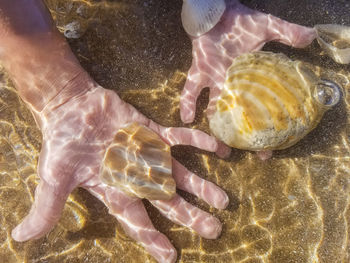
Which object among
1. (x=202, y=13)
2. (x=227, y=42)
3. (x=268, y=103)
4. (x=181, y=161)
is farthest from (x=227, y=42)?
(x=181, y=161)


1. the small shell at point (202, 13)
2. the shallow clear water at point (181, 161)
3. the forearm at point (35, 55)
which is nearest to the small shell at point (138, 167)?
the shallow clear water at point (181, 161)

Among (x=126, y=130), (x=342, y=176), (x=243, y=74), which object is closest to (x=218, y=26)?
(x=243, y=74)

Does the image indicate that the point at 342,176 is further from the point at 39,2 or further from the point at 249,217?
the point at 39,2

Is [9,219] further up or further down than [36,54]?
further down

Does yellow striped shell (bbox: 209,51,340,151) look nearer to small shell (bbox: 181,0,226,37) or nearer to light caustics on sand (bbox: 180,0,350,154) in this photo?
light caustics on sand (bbox: 180,0,350,154)

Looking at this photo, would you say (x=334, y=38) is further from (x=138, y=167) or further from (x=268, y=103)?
(x=138, y=167)

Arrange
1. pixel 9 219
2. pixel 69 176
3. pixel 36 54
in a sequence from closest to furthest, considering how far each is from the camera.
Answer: pixel 69 176 → pixel 36 54 → pixel 9 219

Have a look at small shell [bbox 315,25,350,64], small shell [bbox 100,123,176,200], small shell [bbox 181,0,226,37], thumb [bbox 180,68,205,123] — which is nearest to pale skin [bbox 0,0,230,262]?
small shell [bbox 100,123,176,200]
